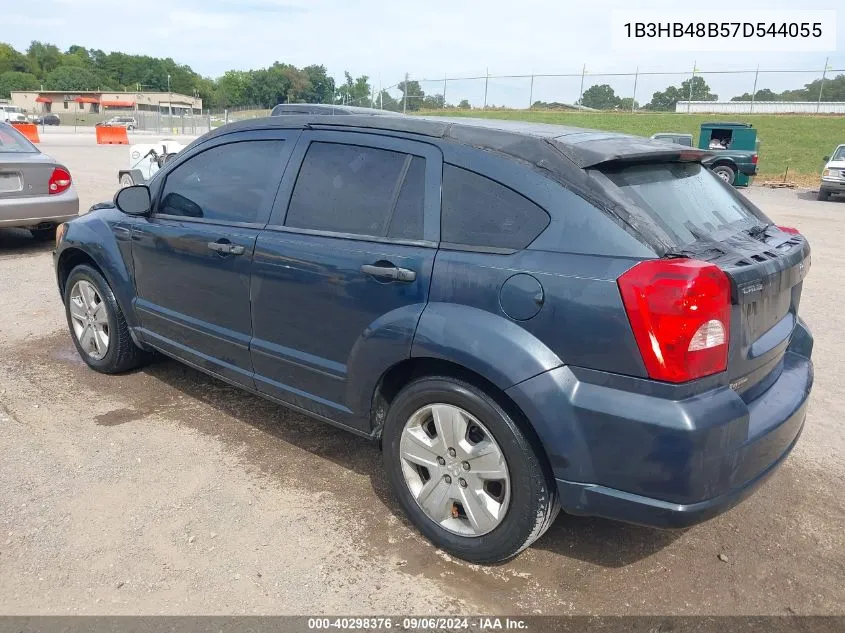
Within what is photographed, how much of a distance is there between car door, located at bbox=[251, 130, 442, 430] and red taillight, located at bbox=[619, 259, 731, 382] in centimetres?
86

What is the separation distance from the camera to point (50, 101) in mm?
109875

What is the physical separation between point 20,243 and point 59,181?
155cm

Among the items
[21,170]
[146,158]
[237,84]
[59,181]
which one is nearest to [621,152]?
[21,170]

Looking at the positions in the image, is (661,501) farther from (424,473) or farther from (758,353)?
(424,473)

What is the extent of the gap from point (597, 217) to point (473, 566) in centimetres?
148

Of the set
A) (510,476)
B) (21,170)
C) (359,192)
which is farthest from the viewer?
(21,170)

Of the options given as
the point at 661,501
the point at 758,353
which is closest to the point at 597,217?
the point at 758,353

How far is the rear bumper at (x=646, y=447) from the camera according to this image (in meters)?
2.34

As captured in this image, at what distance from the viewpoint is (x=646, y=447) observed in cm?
236

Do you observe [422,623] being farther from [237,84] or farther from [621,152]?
[237,84]

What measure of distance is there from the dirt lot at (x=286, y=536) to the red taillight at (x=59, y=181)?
4825 millimetres

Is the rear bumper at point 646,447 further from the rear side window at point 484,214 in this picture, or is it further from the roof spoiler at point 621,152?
the roof spoiler at point 621,152

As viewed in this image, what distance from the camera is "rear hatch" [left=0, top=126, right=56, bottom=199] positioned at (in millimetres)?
8034

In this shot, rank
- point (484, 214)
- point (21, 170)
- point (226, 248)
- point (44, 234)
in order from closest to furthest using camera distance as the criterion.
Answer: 1. point (484, 214)
2. point (226, 248)
3. point (21, 170)
4. point (44, 234)
